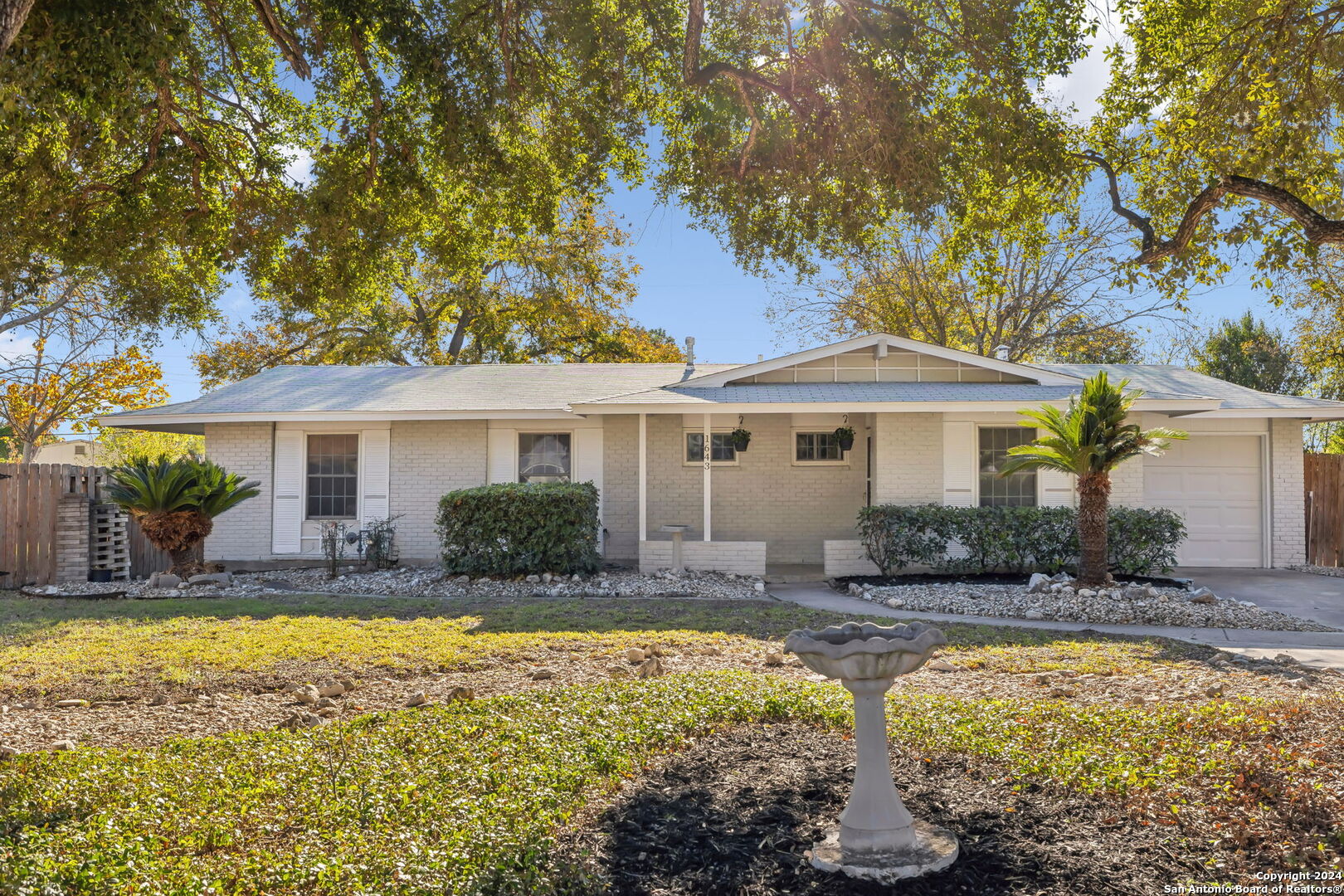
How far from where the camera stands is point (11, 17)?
4207mm

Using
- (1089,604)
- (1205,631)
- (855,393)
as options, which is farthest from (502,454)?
(1205,631)

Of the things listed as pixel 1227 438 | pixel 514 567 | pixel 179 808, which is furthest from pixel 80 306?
pixel 1227 438

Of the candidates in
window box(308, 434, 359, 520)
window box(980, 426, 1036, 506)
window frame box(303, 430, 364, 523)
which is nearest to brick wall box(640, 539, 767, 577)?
window box(980, 426, 1036, 506)

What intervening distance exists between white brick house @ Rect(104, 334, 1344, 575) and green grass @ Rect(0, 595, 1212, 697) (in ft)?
13.9

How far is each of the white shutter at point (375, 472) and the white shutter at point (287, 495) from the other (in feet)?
3.51

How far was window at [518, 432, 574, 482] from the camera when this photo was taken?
50.6 feet

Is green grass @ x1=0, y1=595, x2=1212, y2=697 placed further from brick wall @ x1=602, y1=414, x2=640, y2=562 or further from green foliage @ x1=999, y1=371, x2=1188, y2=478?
brick wall @ x1=602, y1=414, x2=640, y2=562

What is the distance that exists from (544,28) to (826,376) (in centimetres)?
799

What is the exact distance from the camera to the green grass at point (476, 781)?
3.17 metres

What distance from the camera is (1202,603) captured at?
33.5 ft

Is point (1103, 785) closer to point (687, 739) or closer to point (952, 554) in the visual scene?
point (687, 739)

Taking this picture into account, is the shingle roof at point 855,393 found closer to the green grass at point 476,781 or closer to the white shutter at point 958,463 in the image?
the white shutter at point 958,463

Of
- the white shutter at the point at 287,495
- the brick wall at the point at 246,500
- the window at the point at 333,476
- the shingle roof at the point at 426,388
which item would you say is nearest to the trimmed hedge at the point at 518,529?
the shingle roof at the point at 426,388

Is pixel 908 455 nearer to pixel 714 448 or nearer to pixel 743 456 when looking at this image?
pixel 743 456
